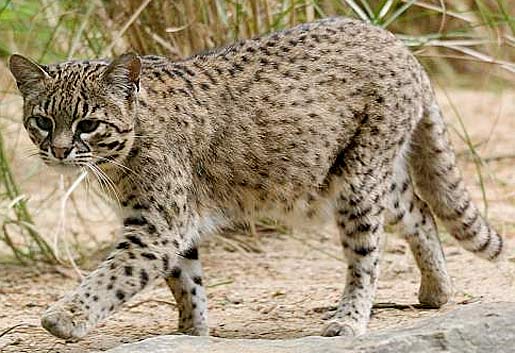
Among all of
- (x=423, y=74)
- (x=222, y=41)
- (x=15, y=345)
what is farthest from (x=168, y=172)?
(x=222, y=41)

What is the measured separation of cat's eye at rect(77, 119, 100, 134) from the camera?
516 cm

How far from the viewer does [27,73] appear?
17.2 feet

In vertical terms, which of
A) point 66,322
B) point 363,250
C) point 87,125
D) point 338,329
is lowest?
point 338,329

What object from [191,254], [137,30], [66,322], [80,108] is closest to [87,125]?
[80,108]

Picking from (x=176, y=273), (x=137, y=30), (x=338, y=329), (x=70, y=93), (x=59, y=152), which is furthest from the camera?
(x=137, y=30)

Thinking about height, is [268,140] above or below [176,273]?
above

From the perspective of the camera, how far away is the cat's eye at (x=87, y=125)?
5160mm

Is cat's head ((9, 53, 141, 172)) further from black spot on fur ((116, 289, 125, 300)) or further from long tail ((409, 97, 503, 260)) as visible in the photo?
long tail ((409, 97, 503, 260))

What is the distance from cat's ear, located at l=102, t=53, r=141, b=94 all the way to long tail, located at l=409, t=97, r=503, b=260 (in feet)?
5.23

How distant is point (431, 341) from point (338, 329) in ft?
4.81

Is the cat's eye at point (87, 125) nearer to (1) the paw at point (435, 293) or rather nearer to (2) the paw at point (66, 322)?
(2) the paw at point (66, 322)

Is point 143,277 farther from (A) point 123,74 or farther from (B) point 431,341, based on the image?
(B) point 431,341

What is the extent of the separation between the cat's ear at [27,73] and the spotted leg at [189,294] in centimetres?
104

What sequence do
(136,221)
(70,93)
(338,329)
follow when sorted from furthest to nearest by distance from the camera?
(338,329) < (136,221) < (70,93)
